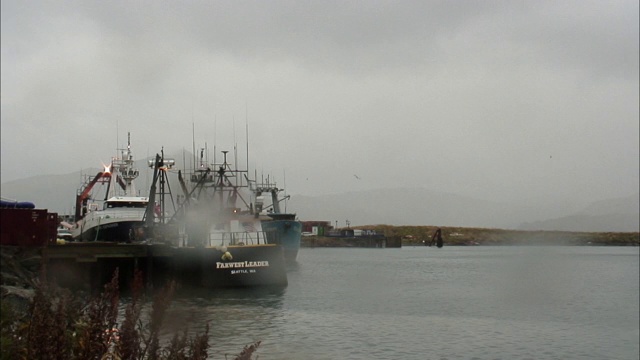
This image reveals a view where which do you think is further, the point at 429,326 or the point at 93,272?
the point at 93,272

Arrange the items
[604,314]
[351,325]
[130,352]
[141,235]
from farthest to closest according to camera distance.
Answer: [141,235]
[604,314]
[351,325]
[130,352]

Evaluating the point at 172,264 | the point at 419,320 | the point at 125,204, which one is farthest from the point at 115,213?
the point at 419,320

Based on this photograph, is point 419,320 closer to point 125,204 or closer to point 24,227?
point 24,227

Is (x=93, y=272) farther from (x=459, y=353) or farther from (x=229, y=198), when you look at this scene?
(x=459, y=353)

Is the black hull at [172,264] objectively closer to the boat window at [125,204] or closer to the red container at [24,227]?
A: the red container at [24,227]

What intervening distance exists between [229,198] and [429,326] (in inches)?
966

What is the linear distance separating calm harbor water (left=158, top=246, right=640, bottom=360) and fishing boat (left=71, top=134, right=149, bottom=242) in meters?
14.2

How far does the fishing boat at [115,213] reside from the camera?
51.5m

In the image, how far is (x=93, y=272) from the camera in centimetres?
3800

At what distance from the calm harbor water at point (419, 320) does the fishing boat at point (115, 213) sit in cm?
1418

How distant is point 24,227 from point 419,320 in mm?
22935

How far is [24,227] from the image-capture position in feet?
118


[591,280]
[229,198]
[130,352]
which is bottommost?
[591,280]

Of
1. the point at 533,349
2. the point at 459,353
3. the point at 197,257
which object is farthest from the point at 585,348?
the point at 197,257
